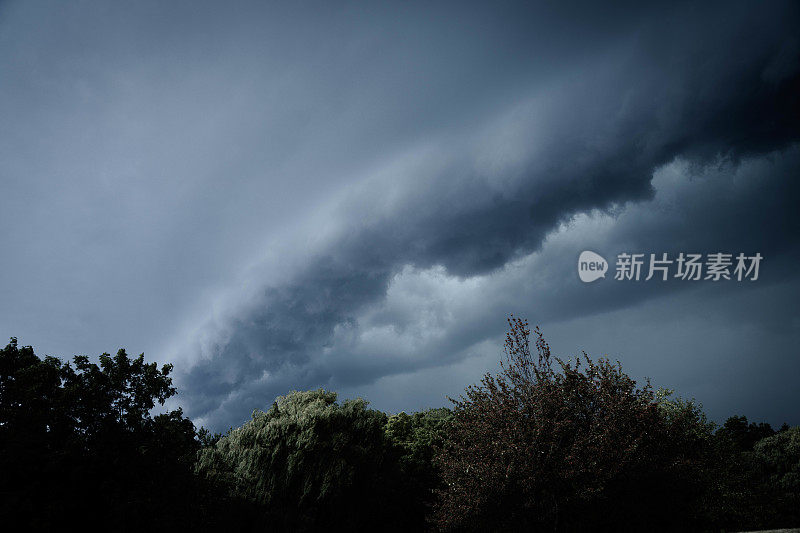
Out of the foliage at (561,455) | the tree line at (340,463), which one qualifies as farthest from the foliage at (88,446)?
the foliage at (561,455)

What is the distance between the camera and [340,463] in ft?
78.7

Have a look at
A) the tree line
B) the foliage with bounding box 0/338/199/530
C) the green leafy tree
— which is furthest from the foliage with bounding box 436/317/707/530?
the foliage with bounding box 0/338/199/530

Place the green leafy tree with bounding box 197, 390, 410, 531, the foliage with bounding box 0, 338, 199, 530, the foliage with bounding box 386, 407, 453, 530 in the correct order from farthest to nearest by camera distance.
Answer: the foliage with bounding box 386, 407, 453, 530 < the green leafy tree with bounding box 197, 390, 410, 531 < the foliage with bounding box 0, 338, 199, 530

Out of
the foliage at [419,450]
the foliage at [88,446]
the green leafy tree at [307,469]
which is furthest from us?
the foliage at [419,450]

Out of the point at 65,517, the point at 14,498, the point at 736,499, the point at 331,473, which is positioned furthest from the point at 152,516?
the point at 736,499

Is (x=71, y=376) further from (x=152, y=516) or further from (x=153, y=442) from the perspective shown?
(x=152, y=516)

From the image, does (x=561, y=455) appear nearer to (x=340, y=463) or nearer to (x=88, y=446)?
(x=340, y=463)

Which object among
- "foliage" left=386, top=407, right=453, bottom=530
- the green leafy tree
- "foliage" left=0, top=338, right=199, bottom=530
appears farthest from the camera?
"foliage" left=386, top=407, right=453, bottom=530

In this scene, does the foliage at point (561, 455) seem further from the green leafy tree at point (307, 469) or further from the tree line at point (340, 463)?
the green leafy tree at point (307, 469)

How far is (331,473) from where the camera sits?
933 inches

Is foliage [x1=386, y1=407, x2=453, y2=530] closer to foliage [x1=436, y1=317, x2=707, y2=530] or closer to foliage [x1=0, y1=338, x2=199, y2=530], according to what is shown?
foliage [x1=436, y1=317, x2=707, y2=530]

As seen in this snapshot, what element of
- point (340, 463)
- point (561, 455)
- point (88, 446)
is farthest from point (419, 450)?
point (88, 446)

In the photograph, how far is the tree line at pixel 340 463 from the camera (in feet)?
52.4

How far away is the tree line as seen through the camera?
52.4ft
